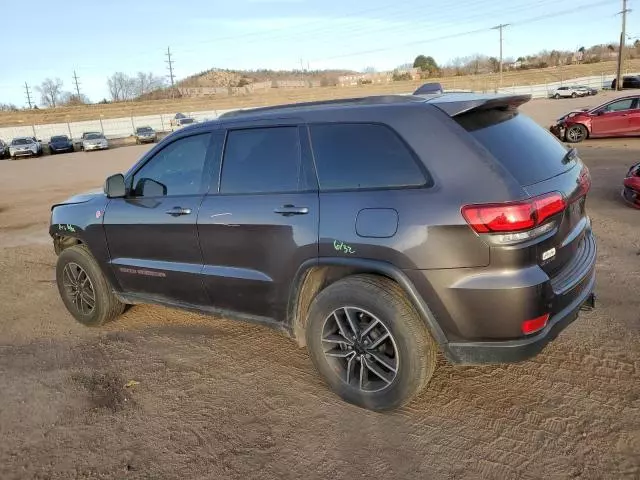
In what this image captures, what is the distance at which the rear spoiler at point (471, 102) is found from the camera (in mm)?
2898

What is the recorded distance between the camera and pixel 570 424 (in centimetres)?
287

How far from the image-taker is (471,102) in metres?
2.95

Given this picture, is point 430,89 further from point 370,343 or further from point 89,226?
point 89,226

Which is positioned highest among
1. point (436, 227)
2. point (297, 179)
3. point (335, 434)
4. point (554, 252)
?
point (297, 179)

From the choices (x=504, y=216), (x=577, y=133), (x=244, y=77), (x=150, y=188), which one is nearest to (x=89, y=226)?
(x=150, y=188)

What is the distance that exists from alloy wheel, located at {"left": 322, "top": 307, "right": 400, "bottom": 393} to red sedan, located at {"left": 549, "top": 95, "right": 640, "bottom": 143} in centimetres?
1696

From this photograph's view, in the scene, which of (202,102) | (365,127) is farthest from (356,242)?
(202,102)

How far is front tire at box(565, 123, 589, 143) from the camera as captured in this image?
56.8ft

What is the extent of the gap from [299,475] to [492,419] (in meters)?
1.16

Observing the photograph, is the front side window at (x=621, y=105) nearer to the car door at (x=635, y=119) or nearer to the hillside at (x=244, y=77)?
the car door at (x=635, y=119)

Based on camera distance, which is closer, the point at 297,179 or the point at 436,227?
the point at 436,227

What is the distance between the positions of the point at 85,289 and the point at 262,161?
2367mm

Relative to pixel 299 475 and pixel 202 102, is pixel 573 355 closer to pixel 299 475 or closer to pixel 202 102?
pixel 299 475

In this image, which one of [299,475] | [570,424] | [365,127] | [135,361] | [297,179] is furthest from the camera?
[135,361]
